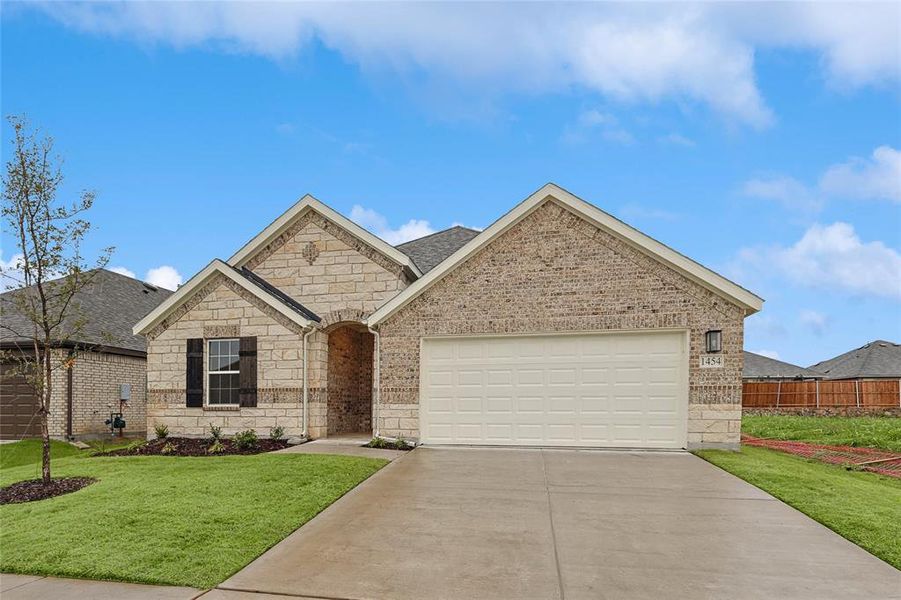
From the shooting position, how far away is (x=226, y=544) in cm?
555

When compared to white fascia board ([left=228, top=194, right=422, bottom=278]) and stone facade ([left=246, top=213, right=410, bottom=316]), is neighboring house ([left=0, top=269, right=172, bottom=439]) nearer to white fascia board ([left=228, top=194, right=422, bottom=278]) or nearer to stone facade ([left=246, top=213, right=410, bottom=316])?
white fascia board ([left=228, top=194, right=422, bottom=278])

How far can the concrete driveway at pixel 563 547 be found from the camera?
15.1 ft

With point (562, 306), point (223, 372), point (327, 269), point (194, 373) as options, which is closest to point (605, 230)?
point (562, 306)

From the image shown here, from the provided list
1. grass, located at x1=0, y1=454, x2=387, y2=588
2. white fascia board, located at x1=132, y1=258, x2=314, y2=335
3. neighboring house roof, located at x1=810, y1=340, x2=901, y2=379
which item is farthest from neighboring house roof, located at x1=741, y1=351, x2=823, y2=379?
grass, located at x1=0, y1=454, x2=387, y2=588

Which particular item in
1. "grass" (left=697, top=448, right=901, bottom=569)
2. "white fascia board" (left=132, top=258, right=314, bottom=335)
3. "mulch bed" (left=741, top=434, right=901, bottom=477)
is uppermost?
"white fascia board" (left=132, top=258, right=314, bottom=335)

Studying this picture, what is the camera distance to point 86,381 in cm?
1723

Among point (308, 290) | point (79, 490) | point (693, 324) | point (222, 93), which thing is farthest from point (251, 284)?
point (693, 324)

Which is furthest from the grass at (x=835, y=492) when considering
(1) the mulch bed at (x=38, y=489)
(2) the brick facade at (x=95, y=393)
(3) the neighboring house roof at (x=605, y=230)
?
(2) the brick facade at (x=95, y=393)

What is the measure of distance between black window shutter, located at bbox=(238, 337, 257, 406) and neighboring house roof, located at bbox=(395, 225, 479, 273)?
5.53 metres

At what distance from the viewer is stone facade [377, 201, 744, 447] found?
37.4 feet

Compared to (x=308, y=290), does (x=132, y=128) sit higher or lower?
higher

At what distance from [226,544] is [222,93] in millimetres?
12627

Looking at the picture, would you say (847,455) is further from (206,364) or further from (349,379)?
(206,364)

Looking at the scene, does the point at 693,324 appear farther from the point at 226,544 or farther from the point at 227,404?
the point at 227,404
